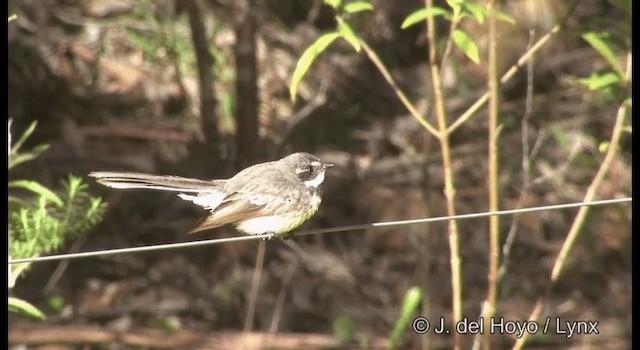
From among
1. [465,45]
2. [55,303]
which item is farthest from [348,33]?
[55,303]

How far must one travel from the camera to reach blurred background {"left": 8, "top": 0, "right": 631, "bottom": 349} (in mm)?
8516

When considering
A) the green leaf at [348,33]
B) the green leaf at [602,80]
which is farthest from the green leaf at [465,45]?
the green leaf at [602,80]

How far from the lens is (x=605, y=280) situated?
932 centimetres

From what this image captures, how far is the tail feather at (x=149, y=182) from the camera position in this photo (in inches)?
200

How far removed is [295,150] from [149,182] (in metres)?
3.62

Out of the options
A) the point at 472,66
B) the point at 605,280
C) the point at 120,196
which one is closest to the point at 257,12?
the point at 120,196

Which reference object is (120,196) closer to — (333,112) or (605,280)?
(333,112)

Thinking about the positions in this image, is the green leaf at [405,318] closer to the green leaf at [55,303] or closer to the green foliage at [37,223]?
the green leaf at [55,303]

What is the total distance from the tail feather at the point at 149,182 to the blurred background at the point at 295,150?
8.08 ft

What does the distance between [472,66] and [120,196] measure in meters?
3.61

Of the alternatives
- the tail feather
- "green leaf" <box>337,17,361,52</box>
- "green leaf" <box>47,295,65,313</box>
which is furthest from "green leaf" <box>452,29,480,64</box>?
"green leaf" <box>47,295,65,313</box>
